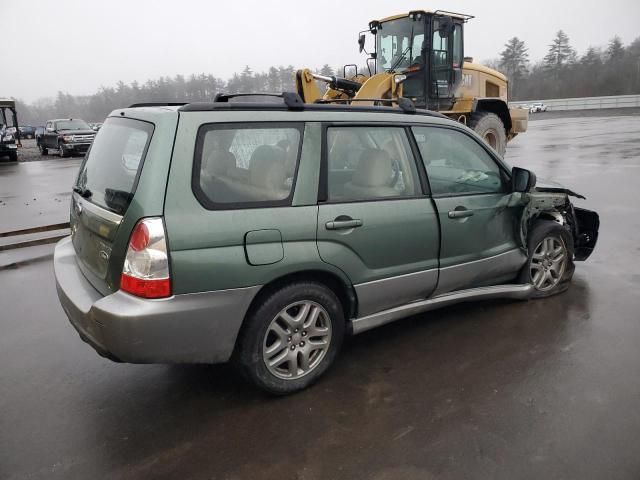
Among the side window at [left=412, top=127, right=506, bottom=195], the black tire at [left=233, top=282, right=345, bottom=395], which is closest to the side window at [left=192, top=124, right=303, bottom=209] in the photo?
the black tire at [left=233, top=282, right=345, bottom=395]

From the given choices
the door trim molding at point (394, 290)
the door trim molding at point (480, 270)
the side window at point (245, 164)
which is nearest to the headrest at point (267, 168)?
the side window at point (245, 164)

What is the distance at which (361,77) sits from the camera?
11281mm

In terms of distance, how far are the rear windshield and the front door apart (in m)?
1.90

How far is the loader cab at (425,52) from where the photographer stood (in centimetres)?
1041

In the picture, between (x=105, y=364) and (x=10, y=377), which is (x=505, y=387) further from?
(x=10, y=377)

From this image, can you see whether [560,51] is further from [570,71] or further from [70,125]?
[70,125]

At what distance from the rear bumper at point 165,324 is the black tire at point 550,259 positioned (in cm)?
261

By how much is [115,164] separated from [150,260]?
2.82ft

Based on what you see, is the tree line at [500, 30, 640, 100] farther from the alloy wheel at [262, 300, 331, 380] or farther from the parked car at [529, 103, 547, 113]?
the alloy wheel at [262, 300, 331, 380]

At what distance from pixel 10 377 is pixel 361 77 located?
9.61 m

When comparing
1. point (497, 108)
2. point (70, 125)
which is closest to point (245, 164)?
point (497, 108)

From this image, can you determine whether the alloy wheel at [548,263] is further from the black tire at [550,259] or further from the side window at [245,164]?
the side window at [245,164]

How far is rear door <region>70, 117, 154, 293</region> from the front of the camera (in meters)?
2.80

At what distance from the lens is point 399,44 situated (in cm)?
1083
